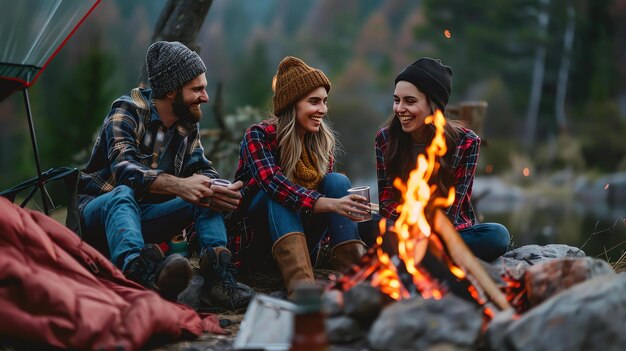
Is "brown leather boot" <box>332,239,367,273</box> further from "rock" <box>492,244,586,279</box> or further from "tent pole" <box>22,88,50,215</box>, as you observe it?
"tent pole" <box>22,88,50,215</box>

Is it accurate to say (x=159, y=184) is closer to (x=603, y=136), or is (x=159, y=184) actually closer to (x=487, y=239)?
(x=487, y=239)

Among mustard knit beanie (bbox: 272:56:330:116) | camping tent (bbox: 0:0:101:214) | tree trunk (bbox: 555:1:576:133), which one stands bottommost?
tree trunk (bbox: 555:1:576:133)

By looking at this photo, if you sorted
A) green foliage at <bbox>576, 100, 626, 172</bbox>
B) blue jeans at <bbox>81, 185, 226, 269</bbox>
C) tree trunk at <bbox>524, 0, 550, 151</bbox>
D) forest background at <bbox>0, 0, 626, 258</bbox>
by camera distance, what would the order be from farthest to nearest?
1. tree trunk at <bbox>524, 0, 550, 151</bbox>
2. forest background at <bbox>0, 0, 626, 258</bbox>
3. green foliage at <bbox>576, 100, 626, 172</bbox>
4. blue jeans at <bbox>81, 185, 226, 269</bbox>

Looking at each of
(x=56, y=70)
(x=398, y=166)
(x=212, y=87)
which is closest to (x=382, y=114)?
(x=212, y=87)

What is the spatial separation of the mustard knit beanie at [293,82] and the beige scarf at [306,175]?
0.29 metres

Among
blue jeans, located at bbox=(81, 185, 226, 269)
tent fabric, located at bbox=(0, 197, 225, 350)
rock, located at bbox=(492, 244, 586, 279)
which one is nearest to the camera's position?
tent fabric, located at bbox=(0, 197, 225, 350)

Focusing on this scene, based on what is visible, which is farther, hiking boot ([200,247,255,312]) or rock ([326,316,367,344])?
hiking boot ([200,247,255,312])

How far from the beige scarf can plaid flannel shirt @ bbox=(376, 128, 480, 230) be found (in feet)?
1.18

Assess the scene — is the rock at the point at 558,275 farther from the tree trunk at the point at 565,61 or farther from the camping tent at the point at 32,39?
the tree trunk at the point at 565,61

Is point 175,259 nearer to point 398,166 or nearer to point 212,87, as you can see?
point 398,166

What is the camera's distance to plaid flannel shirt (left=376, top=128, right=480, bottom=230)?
381 centimetres

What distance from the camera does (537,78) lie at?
29375 mm

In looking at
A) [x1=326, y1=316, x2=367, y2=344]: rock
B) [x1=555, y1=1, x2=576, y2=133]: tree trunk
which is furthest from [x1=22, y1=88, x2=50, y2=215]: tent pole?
[x1=555, y1=1, x2=576, y2=133]: tree trunk

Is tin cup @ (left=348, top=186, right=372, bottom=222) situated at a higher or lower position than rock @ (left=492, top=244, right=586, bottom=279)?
higher
